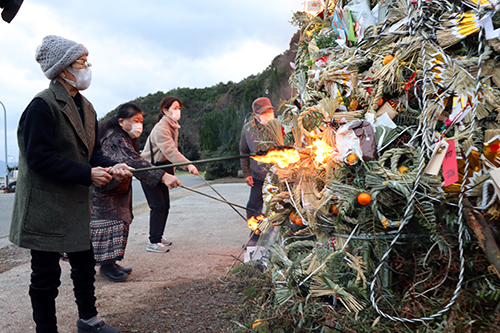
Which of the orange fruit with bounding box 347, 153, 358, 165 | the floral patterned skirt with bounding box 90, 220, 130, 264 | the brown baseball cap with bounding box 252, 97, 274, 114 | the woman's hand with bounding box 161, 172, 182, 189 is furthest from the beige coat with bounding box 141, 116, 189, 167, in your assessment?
the orange fruit with bounding box 347, 153, 358, 165

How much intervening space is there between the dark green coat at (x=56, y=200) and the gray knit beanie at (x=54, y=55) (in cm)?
Result: 8

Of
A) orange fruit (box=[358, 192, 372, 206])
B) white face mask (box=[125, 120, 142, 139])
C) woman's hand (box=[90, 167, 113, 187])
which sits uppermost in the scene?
white face mask (box=[125, 120, 142, 139])

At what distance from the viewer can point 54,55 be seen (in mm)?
2318

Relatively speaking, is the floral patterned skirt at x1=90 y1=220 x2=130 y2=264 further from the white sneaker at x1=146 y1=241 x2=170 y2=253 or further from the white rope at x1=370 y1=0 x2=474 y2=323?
the white rope at x1=370 y1=0 x2=474 y2=323

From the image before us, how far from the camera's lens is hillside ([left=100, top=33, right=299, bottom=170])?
62.4 ft

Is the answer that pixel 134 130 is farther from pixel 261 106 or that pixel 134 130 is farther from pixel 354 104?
pixel 354 104

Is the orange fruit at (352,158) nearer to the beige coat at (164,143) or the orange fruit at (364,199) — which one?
the orange fruit at (364,199)

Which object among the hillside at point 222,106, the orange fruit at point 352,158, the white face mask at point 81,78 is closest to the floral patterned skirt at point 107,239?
the white face mask at point 81,78

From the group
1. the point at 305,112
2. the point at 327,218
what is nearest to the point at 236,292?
the point at 327,218

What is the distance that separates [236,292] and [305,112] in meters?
1.49

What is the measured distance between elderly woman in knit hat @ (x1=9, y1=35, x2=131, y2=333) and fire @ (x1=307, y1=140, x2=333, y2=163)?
1234 millimetres

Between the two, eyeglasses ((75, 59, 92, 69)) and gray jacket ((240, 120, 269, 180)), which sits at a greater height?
eyeglasses ((75, 59, 92, 69))

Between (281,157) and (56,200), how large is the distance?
140 cm

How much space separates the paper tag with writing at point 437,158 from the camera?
6.56 feet
